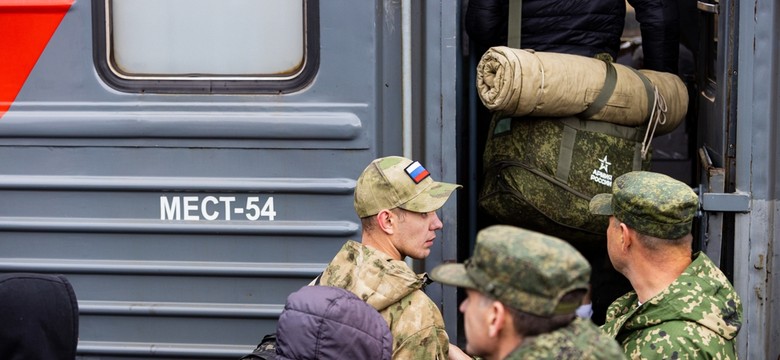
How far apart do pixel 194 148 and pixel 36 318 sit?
0.99m

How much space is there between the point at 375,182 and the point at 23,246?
46.6 inches

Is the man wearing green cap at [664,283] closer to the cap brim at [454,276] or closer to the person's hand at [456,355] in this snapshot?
the person's hand at [456,355]

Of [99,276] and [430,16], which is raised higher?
[430,16]

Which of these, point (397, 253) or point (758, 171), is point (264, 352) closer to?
point (397, 253)

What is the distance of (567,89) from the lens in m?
3.05

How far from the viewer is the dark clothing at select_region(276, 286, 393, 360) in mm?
2055

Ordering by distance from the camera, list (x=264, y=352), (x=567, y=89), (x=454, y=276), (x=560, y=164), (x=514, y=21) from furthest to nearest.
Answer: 1. (x=514, y=21)
2. (x=560, y=164)
3. (x=567, y=89)
4. (x=264, y=352)
5. (x=454, y=276)

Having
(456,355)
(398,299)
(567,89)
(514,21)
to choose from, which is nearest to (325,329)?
(398,299)

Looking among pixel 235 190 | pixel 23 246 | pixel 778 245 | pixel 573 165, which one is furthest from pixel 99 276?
pixel 778 245

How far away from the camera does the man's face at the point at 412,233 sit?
2664 millimetres

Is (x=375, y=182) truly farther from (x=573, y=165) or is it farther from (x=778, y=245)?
(x=778, y=245)

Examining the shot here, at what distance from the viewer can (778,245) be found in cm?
293

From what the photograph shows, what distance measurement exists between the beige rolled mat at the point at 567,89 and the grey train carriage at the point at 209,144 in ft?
0.41

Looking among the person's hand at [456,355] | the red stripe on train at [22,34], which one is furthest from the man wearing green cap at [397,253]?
the red stripe on train at [22,34]
